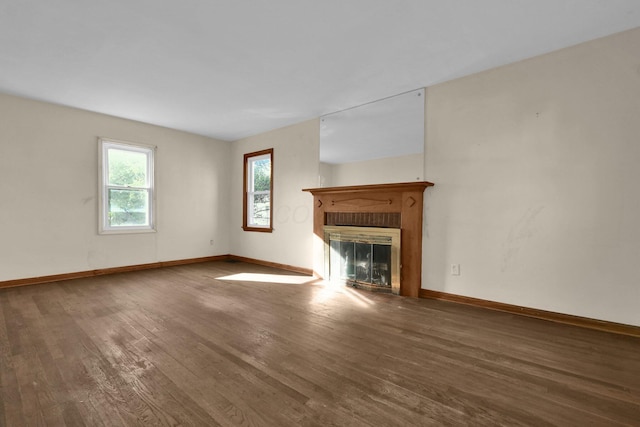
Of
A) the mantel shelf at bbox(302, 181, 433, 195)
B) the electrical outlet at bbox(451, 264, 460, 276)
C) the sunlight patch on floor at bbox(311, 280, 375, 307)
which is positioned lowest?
the sunlight patch on floor at bbox(311, 280, 375, 307)

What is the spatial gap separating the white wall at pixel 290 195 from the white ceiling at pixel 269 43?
1074mm

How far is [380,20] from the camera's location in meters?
2.30

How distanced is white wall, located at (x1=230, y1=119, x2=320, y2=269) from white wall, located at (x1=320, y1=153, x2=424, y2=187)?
1.72 feet

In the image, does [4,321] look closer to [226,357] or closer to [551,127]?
[226,357]

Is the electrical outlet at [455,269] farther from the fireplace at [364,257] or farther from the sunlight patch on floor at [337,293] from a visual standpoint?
the sunlight patch on floor at [337,293]

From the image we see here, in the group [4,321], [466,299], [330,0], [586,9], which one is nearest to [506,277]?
[466,299]

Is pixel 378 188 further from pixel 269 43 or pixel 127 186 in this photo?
pixel 127 186

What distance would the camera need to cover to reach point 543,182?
2785 millimetres

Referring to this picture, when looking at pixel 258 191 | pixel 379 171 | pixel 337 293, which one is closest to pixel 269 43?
pixel 379 171

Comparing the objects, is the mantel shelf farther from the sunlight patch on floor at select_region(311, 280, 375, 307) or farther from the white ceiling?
the sunlight patch on floor at select_region(311, 280, 375, 307)

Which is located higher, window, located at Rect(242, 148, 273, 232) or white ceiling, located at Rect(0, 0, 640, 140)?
white ceiling, located at Rect(0, 0, 640, 140)

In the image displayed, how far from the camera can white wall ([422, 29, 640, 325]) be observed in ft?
8.07

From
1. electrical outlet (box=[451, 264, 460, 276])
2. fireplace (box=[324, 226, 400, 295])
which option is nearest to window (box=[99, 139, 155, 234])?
fireplace (box=[324, 226, 400, 295])

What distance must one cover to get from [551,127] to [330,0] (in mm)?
2313
